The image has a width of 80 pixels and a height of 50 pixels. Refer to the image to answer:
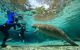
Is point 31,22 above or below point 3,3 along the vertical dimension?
below

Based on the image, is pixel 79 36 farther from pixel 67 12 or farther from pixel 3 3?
pixel 3 3

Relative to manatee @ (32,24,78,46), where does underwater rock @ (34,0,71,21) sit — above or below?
above

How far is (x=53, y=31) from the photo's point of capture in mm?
Answer: 5344

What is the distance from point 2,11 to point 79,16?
4.61ft

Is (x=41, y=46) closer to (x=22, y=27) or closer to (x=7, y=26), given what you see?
(x=22, y=27)

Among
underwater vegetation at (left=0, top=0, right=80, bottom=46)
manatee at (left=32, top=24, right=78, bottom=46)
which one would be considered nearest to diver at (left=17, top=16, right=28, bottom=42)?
underwater vegetation at (left=0, top=0, right=80, bottom=46)

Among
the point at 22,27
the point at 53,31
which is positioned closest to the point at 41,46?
the point at 53,31

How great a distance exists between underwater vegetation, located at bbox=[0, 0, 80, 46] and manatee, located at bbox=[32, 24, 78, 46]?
47mm

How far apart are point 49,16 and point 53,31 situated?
0.94ft

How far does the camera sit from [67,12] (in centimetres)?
533

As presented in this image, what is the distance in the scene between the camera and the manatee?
5.28 metres

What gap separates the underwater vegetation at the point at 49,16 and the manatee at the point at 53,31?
5cm

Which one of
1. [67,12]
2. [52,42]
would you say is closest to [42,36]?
[52,42]

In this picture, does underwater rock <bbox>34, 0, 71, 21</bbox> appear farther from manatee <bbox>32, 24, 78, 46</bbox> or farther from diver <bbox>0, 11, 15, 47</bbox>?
diver <bbox>0, 11, 15, 47</bbox>
